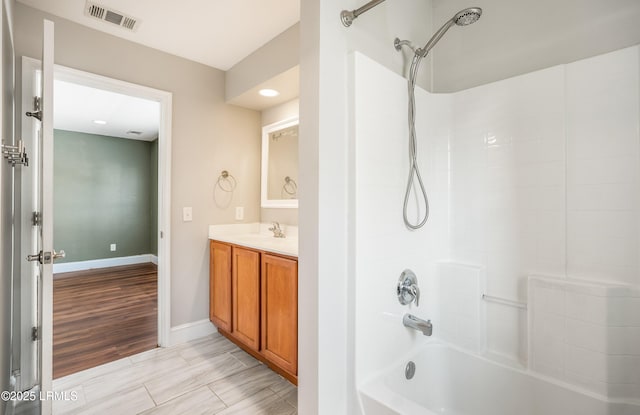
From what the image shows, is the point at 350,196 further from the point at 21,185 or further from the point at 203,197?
the point at 21,185

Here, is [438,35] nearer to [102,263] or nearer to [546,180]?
[546,180]

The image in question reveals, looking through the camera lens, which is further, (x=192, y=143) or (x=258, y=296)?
(x=192, y=143)

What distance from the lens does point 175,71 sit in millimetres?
2533

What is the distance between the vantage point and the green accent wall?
4.96m

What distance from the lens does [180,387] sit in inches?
76.2

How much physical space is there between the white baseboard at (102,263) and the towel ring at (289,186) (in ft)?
13.8

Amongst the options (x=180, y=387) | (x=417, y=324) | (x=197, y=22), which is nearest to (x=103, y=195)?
(x=197, y=22)

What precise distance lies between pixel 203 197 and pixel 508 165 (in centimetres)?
234

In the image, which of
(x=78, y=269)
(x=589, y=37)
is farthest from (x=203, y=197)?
(x=78, y=269)

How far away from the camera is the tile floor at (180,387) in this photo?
1746mm

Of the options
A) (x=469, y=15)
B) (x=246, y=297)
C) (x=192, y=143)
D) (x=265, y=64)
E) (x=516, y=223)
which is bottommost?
(x=246, y=297)

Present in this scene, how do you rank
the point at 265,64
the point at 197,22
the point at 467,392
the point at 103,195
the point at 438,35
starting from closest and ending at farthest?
the point at 438,35 → the point at 467,392 → the point at 197,22 → the point at 265,64 → the point at 103,195

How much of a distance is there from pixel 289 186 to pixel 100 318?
7.87 feet

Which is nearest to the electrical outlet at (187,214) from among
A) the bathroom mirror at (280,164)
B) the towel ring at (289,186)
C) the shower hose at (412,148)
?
the bathroom mirror at (280,164)
